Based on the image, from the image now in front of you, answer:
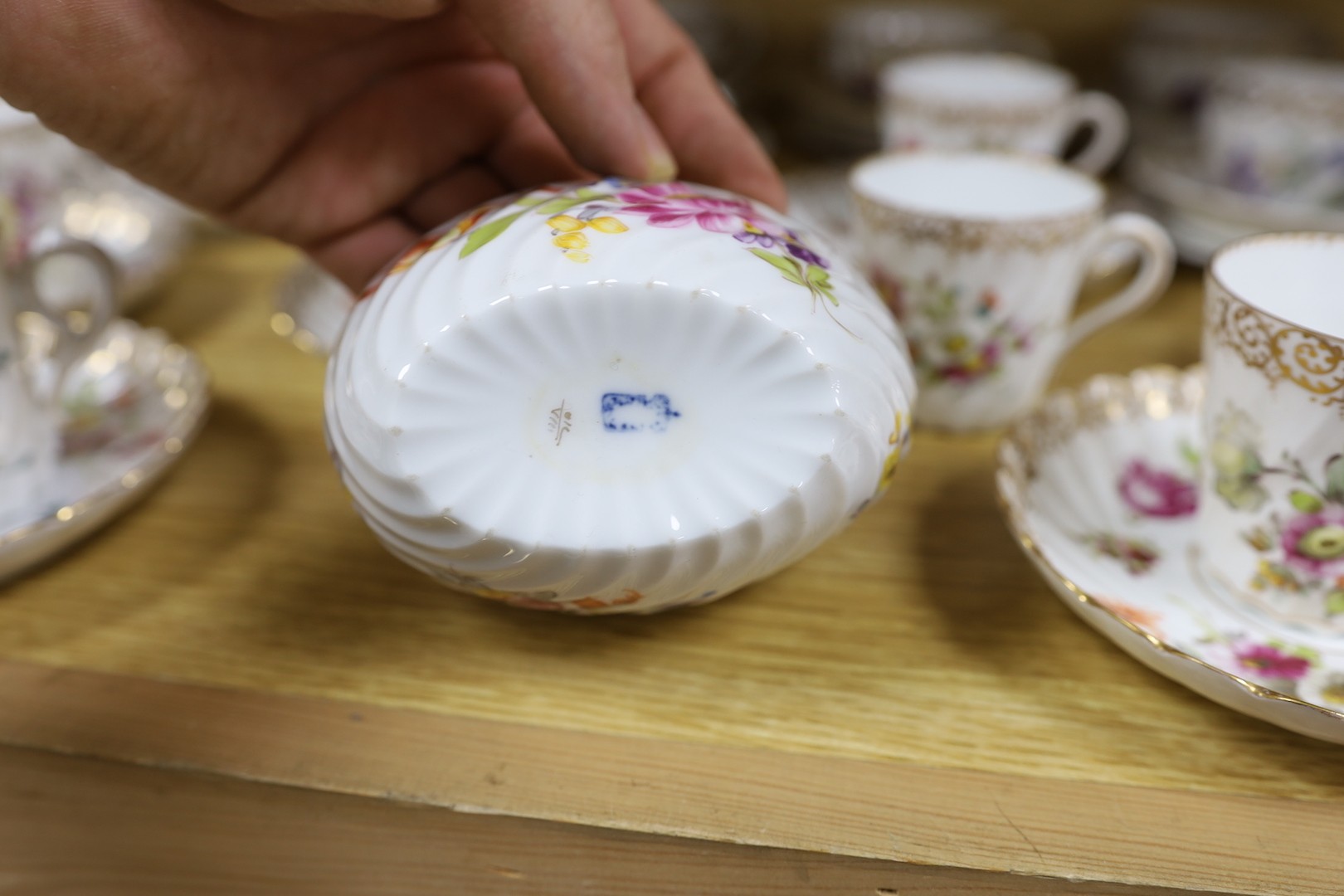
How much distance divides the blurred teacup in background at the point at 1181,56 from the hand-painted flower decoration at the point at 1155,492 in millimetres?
511

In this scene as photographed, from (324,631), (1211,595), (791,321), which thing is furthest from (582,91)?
(1211,595)

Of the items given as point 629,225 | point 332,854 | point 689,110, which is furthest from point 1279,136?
point 332,854

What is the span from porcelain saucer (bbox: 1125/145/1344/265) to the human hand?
0.40 meters

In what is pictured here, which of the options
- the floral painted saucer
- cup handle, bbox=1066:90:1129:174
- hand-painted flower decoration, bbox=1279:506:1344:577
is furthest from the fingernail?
cup handle, bbox=1066:90:1129:174

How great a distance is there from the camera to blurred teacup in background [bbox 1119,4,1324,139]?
931 millimetres

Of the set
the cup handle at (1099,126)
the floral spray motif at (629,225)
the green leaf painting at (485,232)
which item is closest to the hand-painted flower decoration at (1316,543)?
the floral spray motif at (629,225)

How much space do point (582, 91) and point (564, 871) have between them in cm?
33

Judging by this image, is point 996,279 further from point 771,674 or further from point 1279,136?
point 1279,136

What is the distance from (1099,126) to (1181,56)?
0.22 meters

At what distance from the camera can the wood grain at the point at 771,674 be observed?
14.1 inches

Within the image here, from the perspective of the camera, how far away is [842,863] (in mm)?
346

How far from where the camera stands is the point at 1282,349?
385 mm

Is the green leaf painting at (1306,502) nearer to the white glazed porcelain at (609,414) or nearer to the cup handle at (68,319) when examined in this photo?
the white glazed porcelain at (609,414)

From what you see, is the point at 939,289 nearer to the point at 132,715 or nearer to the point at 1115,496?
the point at 1115,496
